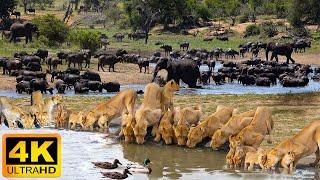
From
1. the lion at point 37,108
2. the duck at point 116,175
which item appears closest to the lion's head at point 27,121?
the lion at point 37,108

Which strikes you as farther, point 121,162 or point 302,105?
point 302,105

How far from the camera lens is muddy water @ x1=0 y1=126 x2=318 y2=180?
14.8 meters

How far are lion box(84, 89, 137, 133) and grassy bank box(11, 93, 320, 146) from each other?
4183mm

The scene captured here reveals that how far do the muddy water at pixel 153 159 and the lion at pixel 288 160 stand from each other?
19 centimetres

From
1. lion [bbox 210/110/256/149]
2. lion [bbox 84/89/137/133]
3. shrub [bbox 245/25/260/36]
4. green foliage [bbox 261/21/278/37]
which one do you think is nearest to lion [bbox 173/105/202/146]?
lion [bbox 210/110/256/149]

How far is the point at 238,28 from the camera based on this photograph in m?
75.2

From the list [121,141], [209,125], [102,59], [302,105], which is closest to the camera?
[209,125]

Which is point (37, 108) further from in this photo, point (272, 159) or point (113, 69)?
point (113, 69)

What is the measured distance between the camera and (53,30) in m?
52.9

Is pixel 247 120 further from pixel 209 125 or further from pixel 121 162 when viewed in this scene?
pixel 121 162

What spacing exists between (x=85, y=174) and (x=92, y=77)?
21.0m

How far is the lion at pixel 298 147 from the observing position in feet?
49.6

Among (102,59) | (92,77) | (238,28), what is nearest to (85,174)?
(92,77)

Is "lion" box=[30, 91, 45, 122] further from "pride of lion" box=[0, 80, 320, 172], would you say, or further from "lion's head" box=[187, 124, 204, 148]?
"lion's head" box=[187, 124, 204, 148]
